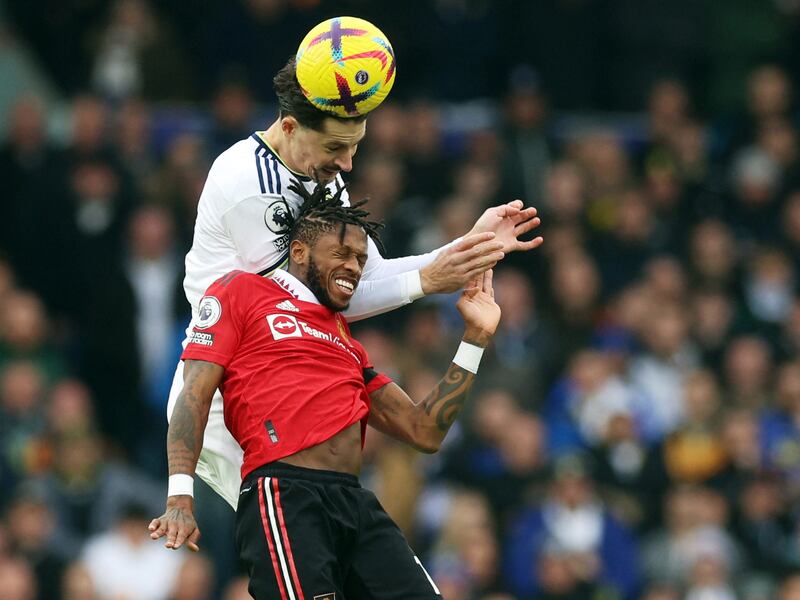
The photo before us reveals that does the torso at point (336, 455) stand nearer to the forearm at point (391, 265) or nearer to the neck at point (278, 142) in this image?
the forearm at point (391, 265)

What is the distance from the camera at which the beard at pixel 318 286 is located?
256 inches

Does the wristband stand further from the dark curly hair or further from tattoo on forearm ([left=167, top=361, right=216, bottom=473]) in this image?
tattoo on forearm ([left=167, top=361, right=216, bottom=473])

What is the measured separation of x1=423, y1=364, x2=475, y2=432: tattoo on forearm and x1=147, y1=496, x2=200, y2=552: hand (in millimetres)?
1149

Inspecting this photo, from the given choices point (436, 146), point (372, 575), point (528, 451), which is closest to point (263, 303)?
point (372, 575)

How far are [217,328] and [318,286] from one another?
17.7 inches

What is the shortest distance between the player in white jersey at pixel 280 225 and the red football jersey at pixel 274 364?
0.32 ft

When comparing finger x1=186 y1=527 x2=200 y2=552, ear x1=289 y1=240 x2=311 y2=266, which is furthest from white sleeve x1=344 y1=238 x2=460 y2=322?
finger x1=186 y1=527 x2=200 y2=552

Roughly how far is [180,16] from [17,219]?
320 centimetres

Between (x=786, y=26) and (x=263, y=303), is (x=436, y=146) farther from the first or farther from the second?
(x=263, y=303)

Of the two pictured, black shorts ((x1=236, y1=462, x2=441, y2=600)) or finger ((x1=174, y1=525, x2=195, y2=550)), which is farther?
black shorts ((x1=236, y1=462, x2=441, y2=600))

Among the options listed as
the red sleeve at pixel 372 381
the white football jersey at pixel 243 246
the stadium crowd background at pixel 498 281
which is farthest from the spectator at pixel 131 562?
the red sleeve at pixel 372 381

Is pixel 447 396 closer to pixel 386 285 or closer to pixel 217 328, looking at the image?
pixel 386 285

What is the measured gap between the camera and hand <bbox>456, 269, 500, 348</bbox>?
22.0ft

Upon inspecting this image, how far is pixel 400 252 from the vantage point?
12328 millimetres
